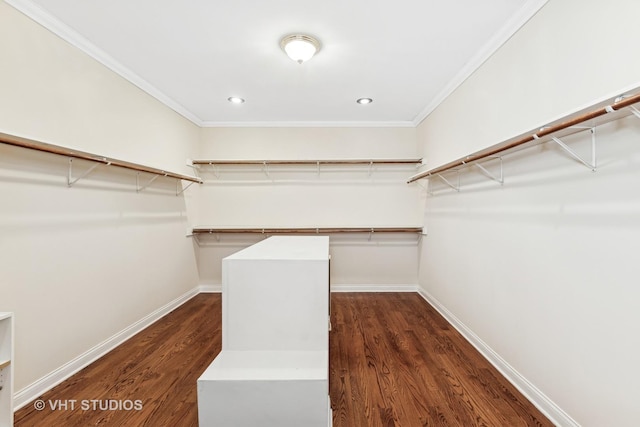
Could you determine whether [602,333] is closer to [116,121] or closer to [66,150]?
[66,150]

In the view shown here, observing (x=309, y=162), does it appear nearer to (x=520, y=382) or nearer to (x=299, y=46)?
(x=299, y=46)

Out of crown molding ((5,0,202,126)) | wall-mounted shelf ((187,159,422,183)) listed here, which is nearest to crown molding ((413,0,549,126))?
wall-mounted shelf ((187,159,422,183))

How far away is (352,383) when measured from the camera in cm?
196

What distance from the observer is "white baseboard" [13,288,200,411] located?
5.71 feet

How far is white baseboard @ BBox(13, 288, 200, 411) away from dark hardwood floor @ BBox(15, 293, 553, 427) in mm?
45

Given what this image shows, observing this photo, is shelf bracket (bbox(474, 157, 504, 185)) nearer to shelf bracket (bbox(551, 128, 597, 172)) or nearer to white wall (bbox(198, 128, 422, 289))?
shelf bracket (bbox(551, 128, 597, 172))

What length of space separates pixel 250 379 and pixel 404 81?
280 centimetres

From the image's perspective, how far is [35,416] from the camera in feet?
5.41

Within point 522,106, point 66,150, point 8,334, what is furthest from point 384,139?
point 8,334

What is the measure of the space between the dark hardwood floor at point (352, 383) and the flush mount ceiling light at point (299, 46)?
7.66 ft

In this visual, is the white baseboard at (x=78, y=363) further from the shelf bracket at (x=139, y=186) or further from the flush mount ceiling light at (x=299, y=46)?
the flush mount ceiling light at (x=299, y=46)

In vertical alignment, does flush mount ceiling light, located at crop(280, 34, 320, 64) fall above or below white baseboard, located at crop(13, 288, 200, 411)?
above

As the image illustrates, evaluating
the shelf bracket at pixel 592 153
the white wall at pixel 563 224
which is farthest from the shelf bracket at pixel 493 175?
the shelf bracket at pixel 592 153

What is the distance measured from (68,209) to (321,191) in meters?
2.71
